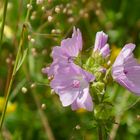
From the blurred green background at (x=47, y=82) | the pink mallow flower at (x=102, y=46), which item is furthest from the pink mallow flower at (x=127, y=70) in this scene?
the blurred green background at (x=47, y=82)

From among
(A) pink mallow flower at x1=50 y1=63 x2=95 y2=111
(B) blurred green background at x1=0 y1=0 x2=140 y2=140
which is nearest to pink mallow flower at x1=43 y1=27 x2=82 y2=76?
(A) pink mallow flower at x1=50 y1=63 x2=95 y2=111

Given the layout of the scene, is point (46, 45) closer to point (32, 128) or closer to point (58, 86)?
point (32, 128)

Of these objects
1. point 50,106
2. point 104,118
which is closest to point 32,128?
point 50,106

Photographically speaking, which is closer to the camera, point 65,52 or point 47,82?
point 65,52

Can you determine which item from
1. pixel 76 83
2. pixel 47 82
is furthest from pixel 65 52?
pixel 47 82

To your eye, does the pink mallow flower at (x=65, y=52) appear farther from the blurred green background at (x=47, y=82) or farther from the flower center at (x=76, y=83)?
the blurred green background at (x=47, y=82)

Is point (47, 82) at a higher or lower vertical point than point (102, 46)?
lower

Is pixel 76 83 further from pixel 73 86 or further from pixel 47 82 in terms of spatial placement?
pixel 47 82
